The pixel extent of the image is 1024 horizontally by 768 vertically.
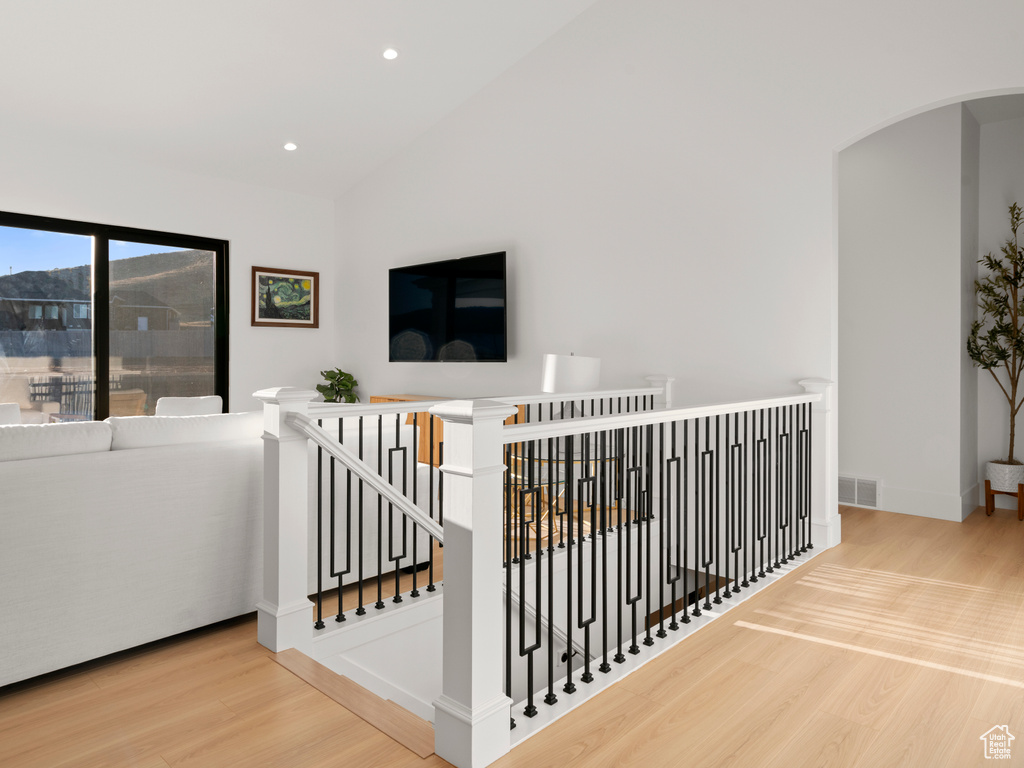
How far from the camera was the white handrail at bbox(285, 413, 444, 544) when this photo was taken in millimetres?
2443

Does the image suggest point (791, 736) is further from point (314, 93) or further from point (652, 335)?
point (314, 93)

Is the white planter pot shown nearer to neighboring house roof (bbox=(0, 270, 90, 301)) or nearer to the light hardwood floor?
the light hardwood floor

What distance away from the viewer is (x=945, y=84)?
3.38 meters

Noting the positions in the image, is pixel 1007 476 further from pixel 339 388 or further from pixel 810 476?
pixel 339 388

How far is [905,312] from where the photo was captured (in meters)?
4.53

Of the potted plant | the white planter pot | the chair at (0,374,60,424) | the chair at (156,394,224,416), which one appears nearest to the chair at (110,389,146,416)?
the chair at (0,374,60,424)

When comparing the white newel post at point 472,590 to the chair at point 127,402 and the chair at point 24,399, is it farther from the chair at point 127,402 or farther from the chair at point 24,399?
the chair at point 127,402

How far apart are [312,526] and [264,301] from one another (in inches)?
161

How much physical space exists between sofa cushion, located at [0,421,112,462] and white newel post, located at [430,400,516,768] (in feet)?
4.74

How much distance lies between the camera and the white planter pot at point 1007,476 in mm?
4344

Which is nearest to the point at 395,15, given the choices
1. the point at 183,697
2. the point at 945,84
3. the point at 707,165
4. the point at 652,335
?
the point at 707,165

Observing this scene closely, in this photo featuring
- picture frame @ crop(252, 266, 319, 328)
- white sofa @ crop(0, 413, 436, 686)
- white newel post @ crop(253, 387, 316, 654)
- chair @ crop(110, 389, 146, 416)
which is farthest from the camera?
picture frame @ crop(252, 266, 319, 328)

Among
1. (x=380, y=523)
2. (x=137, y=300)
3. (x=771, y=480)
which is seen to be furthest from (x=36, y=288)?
(x=771, y=480)

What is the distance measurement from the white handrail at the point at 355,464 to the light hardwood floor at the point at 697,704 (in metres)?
0.72
